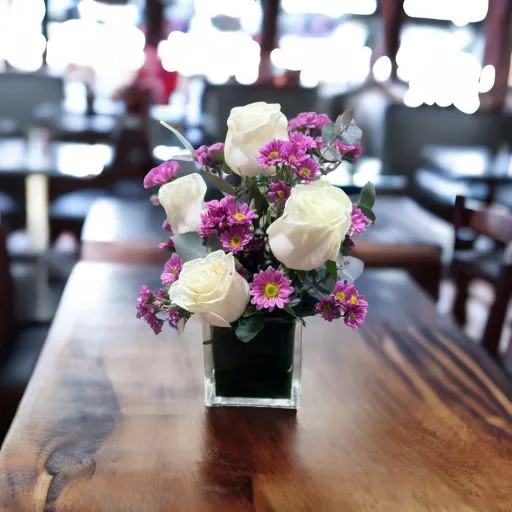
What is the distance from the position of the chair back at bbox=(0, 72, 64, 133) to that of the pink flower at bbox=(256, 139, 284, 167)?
13.9ft

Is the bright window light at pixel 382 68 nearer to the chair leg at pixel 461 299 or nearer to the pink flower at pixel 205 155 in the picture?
the chair leg at pixel 461 299

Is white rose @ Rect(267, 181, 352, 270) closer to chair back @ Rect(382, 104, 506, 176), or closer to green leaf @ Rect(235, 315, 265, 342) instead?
green leaf @ Rect(235, 315, 265, 342)

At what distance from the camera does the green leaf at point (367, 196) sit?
0.91 metres

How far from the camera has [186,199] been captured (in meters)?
0.91

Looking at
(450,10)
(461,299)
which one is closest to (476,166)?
(461,299)

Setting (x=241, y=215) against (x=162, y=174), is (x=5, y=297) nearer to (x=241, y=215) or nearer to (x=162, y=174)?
(x=162, y=174)

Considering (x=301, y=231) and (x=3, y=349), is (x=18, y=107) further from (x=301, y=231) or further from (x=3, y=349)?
(x=301, y=231)

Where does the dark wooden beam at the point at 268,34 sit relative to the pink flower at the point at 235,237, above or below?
above

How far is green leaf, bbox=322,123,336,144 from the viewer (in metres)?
0.89

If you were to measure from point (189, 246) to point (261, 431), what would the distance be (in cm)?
26

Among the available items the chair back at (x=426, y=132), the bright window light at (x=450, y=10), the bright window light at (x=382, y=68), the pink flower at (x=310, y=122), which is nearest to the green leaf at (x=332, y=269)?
the pink flower at (x=310, y=122)

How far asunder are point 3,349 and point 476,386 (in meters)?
1.08

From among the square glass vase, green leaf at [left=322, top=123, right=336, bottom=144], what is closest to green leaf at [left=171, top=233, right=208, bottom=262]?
the square glass vase

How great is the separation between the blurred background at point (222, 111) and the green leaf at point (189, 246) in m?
0.65
